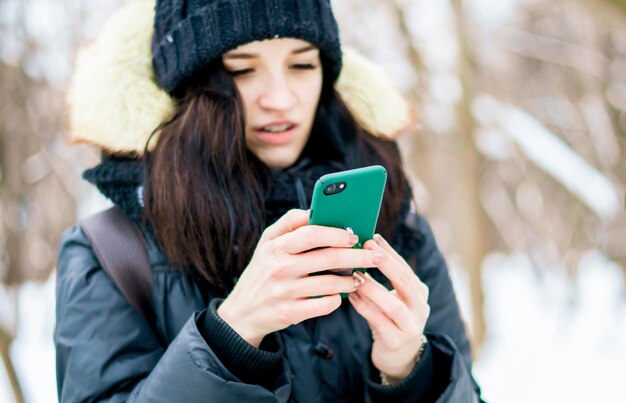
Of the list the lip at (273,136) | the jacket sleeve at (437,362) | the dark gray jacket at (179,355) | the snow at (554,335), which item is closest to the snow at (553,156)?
the snow at (554,335)

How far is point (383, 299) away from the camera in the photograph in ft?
3.52

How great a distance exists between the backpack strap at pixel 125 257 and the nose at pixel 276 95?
1.30ft

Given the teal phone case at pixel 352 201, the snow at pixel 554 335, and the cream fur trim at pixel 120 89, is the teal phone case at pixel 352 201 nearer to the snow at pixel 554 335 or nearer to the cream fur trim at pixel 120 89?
the cream fur trim at pixel 120 89

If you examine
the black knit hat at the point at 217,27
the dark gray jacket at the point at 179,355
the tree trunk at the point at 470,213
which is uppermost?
the black knit hat at the point at 217,27

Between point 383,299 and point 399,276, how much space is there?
0.16 ft

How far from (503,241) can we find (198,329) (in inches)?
181

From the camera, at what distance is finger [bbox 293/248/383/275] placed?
974mm

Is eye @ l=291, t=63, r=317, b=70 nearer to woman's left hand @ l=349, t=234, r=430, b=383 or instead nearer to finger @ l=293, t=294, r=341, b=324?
woman's left hand @ l=349, t=234, r=430, b=383

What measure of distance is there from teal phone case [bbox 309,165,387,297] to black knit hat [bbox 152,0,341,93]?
0.47 m

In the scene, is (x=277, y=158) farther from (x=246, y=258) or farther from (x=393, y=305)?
(x=393, y=305)

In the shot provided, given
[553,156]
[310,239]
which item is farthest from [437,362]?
[553,156]

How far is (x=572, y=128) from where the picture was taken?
13.1ft

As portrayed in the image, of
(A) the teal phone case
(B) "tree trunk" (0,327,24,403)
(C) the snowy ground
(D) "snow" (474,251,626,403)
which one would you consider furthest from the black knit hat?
(D) "snow" (474,251,626,403)

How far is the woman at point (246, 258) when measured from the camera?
3.36 ft
